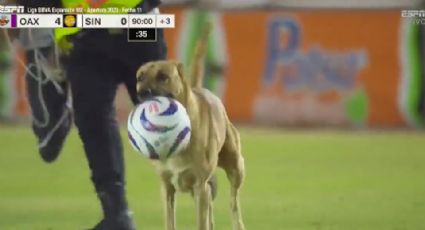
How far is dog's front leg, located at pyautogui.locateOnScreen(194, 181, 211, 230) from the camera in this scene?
288 centimetres

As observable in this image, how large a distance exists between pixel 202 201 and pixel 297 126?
59.7 inches

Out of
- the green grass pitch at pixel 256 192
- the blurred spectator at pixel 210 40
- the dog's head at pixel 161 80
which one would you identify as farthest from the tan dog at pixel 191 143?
the blurred spectator at pixel 210 40

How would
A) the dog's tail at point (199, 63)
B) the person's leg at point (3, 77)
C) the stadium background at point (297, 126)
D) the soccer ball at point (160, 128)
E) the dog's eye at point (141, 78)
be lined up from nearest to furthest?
the soccer ball at point (160, 128) < the dog's eye at point (141, 78) < the dog's tail at point (199, 63) < the stadium background at point (297, 126) < the person's leg at point (3, 77)

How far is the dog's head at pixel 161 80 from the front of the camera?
2854 millimetres

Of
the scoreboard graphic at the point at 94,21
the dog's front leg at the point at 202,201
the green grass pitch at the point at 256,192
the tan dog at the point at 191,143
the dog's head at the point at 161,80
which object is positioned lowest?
the green grass pitch at the point at 256,192

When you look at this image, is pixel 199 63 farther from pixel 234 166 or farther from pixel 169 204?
pixel 169 204

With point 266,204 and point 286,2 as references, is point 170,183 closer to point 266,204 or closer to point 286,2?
point 266,204

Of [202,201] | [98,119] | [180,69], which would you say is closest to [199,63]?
[180,69]

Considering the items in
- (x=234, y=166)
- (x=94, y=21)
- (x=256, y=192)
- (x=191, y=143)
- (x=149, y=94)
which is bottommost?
(x=256, y=192)

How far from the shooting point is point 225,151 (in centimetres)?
308

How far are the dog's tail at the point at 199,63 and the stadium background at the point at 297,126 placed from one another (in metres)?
0.04

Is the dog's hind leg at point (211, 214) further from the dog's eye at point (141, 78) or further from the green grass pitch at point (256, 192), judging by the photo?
the dog's eye at point (141, 78)

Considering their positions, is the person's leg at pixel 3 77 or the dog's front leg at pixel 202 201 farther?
the person's leg at pixel 3 77

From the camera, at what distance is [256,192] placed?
3477 millimetres
